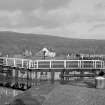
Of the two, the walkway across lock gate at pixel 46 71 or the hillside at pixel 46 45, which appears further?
the hillside at pixel 46 45

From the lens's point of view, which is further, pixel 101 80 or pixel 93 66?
pixel 93 66

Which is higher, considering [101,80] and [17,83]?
[101,80]

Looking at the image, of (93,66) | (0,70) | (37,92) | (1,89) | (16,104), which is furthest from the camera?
(0,70)

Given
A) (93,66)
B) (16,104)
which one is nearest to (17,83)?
(93,66)

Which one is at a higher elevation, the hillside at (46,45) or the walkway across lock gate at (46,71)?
the hillside at (46,45)

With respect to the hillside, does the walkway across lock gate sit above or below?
below

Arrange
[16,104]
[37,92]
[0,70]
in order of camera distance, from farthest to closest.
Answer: [0,70] < [37,92] < [16,104]

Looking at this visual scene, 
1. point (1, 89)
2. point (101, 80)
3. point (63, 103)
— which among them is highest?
point (101, 80)

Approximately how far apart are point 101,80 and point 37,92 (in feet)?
15.1

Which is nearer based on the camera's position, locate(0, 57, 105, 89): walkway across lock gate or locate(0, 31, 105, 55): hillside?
locate(0, 57, 105, 89): walkway across lock gate

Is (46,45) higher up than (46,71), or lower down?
higher up

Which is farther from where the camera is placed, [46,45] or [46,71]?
[46,45]

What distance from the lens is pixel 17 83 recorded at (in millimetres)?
26875

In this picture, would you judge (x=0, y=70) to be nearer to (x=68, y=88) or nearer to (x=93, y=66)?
(x=93, y=66)
